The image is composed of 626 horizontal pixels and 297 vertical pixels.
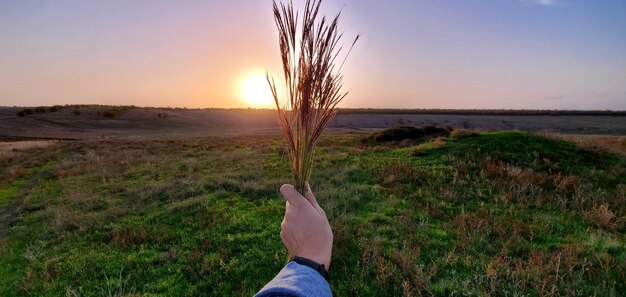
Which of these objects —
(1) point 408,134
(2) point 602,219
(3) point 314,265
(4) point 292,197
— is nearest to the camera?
(3) point 314,265

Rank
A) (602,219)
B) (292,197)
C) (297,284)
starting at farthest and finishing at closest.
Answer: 1. (602,219)
2. (292,197)
3. (297,284)

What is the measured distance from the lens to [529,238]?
24.5ft

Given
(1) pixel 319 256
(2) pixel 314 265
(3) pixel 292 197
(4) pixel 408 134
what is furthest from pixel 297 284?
(4) pixel 408 134

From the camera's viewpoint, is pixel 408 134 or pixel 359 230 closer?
pixel 359 230

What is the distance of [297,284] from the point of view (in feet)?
5.18

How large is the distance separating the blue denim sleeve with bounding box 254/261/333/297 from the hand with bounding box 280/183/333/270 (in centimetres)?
26

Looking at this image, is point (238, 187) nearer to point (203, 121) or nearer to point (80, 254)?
point (80, 254)

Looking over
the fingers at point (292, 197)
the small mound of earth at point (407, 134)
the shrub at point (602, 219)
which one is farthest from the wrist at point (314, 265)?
the small mound of earth at point (407, 134)

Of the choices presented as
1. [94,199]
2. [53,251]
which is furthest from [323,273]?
[94,199]

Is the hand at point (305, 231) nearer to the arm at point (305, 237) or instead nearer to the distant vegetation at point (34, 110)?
the arm at point (305, 237)

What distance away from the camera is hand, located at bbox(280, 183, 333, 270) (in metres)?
2.10

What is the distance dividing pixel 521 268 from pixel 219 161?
55.9 ft

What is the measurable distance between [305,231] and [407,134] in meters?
25.1

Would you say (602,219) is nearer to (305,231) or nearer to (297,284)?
(305,231)
